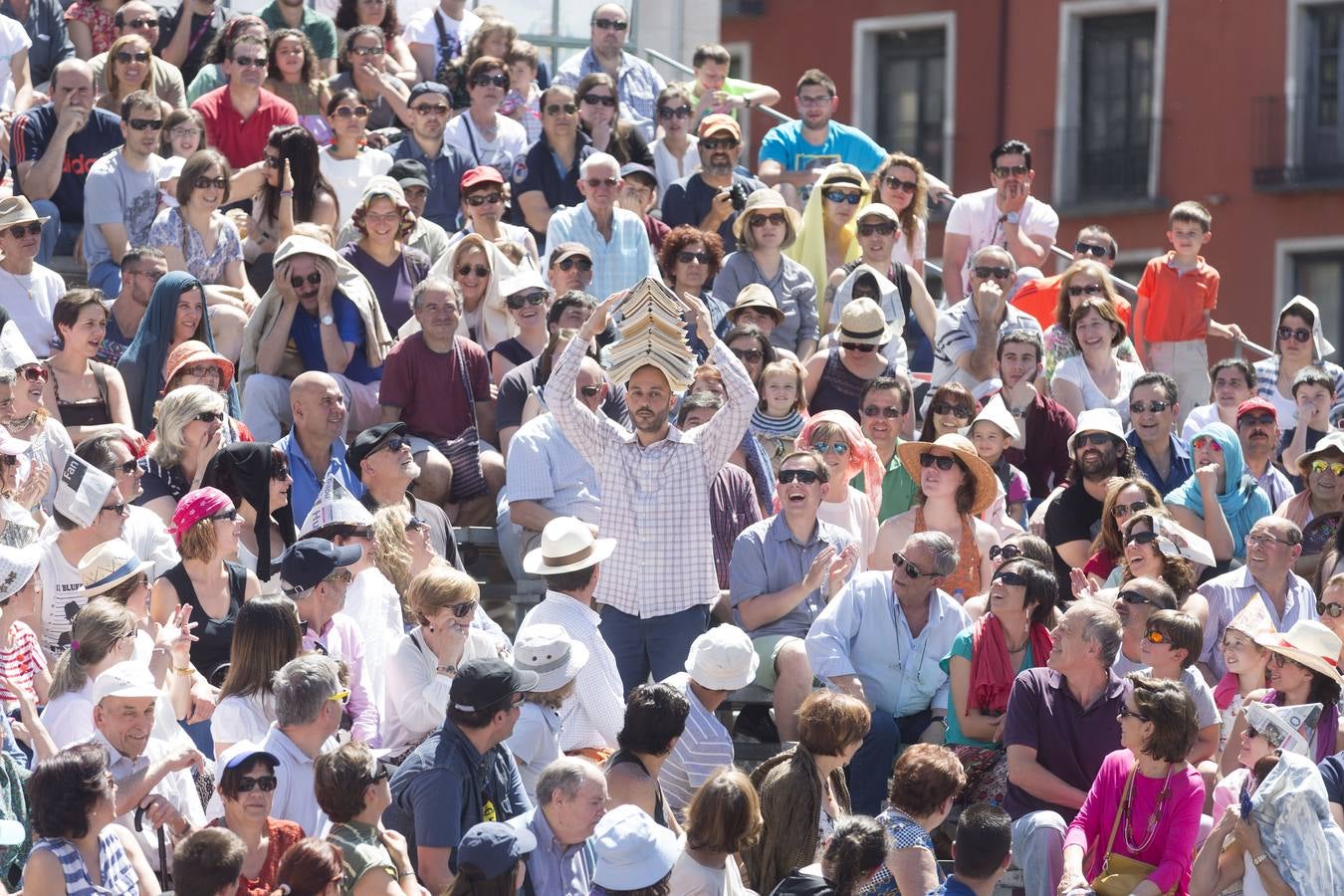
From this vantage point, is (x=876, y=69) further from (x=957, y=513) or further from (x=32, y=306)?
(x=957, y=513)

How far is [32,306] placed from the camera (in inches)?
469

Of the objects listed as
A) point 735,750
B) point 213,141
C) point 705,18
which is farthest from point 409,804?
point 705,18

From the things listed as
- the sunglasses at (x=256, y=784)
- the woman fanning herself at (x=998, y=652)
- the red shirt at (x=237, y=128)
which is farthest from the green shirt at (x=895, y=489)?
the red shirt at (x=237, y=128)

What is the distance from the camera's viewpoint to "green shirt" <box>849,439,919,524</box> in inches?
446

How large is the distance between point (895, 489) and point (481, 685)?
4012 millimetres

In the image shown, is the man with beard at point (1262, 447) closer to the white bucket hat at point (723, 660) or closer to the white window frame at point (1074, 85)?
the white bucket hat at point (723, 660)

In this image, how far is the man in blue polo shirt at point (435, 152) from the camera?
14.5 meters

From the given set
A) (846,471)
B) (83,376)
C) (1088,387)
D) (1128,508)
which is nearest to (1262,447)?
(1088,387)

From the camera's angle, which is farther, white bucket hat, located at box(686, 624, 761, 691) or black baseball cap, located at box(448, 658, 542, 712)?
white bucket hat, located at box(686, 624, 761, 691)

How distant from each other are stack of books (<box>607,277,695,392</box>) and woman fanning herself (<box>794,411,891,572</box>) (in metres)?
1.03

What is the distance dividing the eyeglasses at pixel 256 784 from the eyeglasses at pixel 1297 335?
25.8 ft

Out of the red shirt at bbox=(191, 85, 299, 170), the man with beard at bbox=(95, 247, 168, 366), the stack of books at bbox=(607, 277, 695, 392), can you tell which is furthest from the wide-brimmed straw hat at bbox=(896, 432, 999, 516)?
the red shirt at bbox=(191, 85, 299, 170)

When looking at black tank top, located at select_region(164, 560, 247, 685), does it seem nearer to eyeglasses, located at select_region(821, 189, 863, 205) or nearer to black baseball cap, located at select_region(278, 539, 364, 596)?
black baseball cap, located at select_region(278, 539, 364, 596)

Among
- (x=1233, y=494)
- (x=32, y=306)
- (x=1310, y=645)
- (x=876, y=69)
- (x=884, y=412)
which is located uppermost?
(x=876, y=69)
